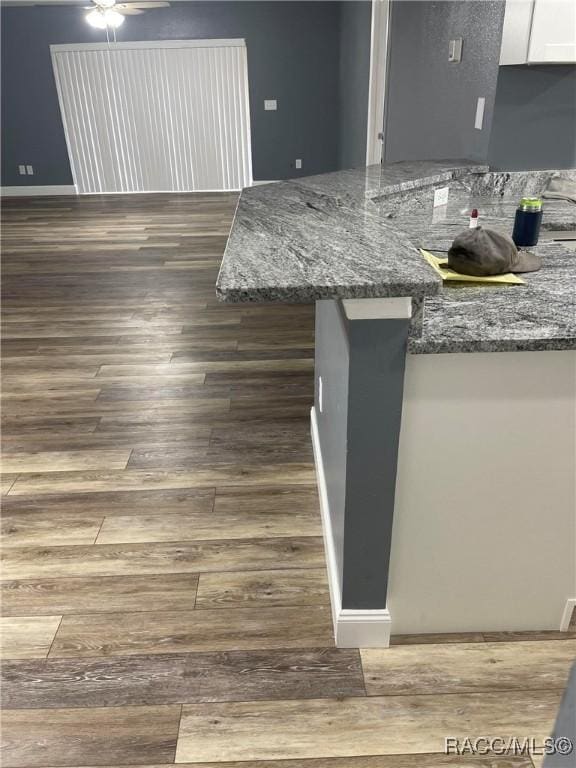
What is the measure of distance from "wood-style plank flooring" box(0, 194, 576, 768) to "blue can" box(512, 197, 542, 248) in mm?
1149

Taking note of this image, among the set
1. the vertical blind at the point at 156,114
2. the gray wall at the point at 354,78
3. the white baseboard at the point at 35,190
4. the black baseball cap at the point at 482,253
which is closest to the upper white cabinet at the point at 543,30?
the black baseball cap at the point at 482,253

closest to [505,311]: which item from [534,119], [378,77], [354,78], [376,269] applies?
[376,269]

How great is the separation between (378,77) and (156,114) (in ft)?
13.8

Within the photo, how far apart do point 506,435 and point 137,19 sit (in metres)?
7.77

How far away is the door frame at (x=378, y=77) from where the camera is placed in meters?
4.06

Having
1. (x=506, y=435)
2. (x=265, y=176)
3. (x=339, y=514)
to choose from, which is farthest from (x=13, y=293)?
(x=265, y=176)

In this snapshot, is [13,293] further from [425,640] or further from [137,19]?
[137,19]

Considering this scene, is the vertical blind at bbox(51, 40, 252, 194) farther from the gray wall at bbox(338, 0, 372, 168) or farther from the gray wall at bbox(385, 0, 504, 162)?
the gray wall at bbox(385, 0, 504, 162)

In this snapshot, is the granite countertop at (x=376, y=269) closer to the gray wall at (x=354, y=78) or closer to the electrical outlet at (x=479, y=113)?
the electrical outlet at (x=479, y=113)

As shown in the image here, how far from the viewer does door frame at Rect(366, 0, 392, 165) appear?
406 centimetres

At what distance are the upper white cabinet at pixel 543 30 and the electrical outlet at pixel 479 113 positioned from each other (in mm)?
413

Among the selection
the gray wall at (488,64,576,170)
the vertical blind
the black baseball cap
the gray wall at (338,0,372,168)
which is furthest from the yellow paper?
the vertical blind

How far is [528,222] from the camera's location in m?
1.83

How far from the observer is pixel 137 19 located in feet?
23.2
